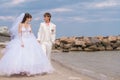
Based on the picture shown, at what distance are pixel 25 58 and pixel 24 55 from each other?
0.11 metres

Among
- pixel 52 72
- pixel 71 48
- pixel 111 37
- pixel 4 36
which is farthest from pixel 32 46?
pixel 111 37

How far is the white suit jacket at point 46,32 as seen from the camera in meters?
13.6

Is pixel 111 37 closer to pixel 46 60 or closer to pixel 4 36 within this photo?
pixel 4 36

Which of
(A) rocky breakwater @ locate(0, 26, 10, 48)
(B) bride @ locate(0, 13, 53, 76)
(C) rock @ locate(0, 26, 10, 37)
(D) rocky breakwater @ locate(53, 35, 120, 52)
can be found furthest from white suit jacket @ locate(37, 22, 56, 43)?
(D) rocky breakwater @ locate(53, 35, 120, 52)

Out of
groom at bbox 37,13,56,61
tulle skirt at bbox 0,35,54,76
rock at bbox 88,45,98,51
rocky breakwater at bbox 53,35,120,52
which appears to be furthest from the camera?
rocky breakwater at bbox 53,35,120,52

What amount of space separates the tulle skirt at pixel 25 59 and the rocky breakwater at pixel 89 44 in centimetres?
4572

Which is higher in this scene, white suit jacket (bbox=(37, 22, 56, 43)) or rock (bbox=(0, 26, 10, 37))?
rock (bbox=(0, 26, 10, 37))

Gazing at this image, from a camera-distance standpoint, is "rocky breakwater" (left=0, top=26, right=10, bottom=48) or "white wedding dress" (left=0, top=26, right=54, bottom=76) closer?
"white wedding dress" (left=0, top=26, right=54, bottom=76)

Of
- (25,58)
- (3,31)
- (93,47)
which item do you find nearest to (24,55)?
(25,58)

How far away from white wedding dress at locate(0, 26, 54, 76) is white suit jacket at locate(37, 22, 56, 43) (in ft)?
1.43

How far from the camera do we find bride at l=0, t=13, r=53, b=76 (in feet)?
41.9

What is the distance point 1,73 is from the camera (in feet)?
43.3

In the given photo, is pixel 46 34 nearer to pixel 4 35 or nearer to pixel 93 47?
pixel 4 35

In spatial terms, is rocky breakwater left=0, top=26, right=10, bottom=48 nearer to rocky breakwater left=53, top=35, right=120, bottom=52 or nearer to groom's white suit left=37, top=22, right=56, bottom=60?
rocky breakwater left=53, top=35, right=120, bottom=52
